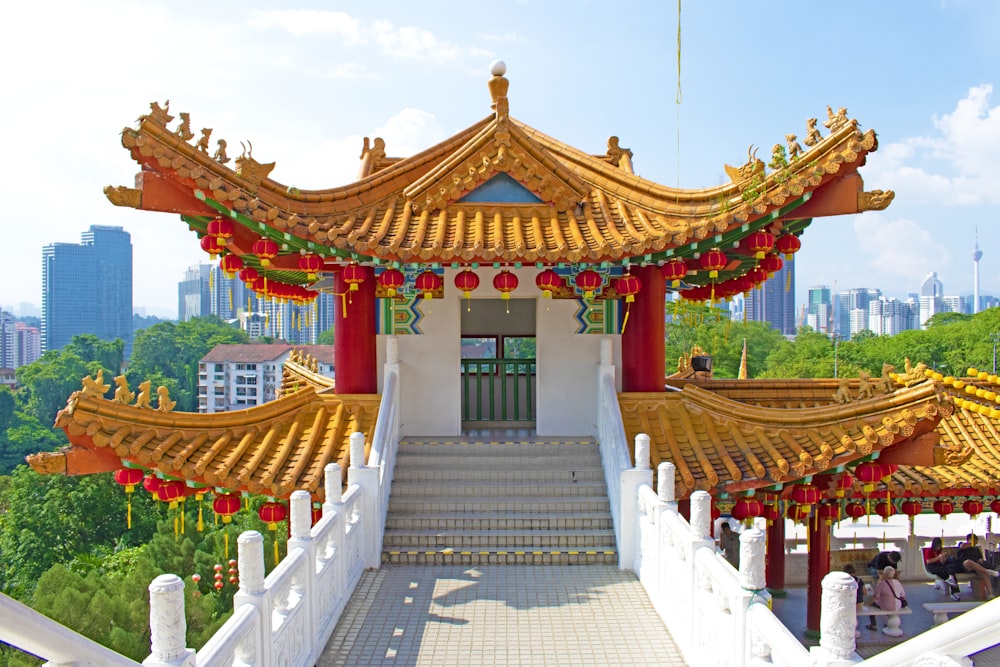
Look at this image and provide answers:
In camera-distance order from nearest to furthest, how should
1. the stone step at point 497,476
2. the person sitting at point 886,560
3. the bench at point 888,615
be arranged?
the stone step at point 497,476 → the bench at point 888,615 → the person sitting at point 886,560

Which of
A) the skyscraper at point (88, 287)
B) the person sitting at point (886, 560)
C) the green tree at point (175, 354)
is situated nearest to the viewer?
the person sitting at point (886, 560)

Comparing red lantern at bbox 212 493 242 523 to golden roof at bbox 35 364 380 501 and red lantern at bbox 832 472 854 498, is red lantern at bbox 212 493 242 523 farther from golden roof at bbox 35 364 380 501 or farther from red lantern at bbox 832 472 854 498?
red lantern at bbox 832 472 854 498

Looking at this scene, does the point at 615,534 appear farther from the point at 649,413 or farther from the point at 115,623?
the point at 115,623

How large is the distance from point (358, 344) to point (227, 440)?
1.83 metres

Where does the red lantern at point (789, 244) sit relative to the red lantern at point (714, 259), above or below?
above

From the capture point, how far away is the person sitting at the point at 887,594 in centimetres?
1037

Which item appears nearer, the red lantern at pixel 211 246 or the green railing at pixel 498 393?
the red lantern at pixel 211 246

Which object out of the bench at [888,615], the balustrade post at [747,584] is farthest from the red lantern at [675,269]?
the bench at [888,615]

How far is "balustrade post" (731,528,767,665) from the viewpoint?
13.9 ft

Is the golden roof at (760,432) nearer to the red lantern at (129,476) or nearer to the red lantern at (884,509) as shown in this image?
the red lantern at (884,509)

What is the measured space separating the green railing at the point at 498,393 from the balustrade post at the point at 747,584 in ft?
17.1

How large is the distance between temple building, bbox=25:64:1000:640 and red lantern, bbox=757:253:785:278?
0.03m

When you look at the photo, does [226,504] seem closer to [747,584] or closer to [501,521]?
[501,521]

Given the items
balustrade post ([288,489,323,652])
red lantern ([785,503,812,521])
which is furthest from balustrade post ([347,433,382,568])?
red lantern ([785,503,812,521])
